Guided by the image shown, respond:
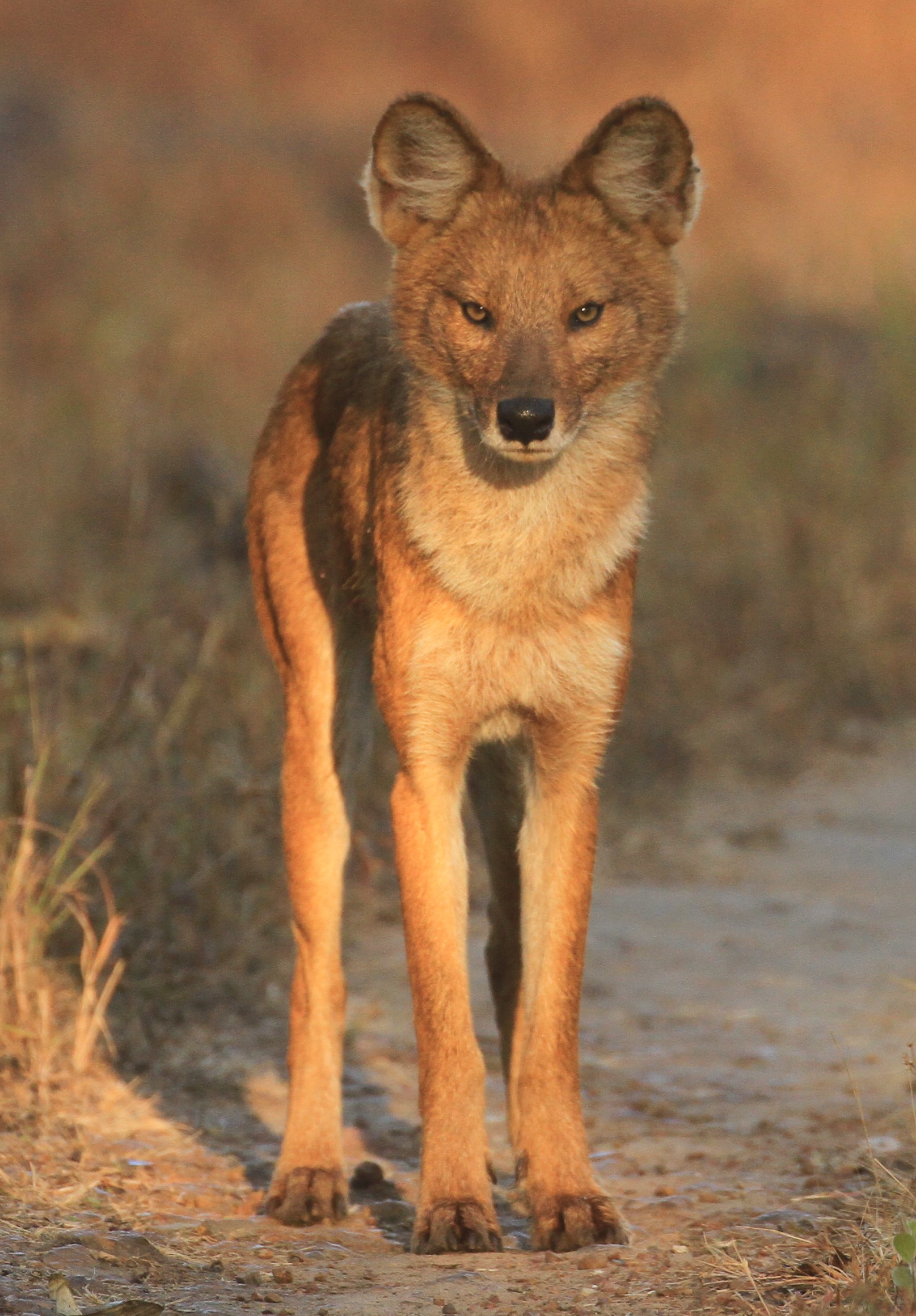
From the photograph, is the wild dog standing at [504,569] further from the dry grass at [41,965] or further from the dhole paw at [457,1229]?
the dry grass at [41,965]

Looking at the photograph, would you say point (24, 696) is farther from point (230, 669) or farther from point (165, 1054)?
point (165, 1054)

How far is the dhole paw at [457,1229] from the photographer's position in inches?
151

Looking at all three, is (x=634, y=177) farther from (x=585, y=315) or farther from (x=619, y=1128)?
(x=619, y=1128)

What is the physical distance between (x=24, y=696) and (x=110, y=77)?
73.8ft

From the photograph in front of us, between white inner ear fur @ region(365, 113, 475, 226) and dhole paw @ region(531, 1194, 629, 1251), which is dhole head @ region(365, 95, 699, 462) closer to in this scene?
white inner ear fur @ region(365, 113, 475, 226)

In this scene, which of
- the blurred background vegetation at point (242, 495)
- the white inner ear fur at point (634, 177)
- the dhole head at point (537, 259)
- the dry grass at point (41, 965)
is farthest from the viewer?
the blurred background vegetation at point (242, 495)

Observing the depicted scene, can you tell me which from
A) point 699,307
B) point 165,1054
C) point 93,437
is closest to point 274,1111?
point 165,1054

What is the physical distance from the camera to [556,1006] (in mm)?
4121

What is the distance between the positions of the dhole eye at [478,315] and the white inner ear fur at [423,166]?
32cm

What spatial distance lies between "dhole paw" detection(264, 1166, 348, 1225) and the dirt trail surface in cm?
4

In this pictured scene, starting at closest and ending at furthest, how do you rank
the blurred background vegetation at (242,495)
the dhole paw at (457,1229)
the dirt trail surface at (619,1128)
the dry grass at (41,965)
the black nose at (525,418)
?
the dirt trail surface at (619,1128)
the dhole paw at (457,1229)
the black nose at (525,418)
the dry grass at (41,965)
the blurred background vegetation at (242,495)

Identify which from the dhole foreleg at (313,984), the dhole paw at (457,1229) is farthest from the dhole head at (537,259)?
the dhole paw at (457,1229)

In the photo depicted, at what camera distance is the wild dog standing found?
4012 mm

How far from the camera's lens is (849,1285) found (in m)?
3.25
